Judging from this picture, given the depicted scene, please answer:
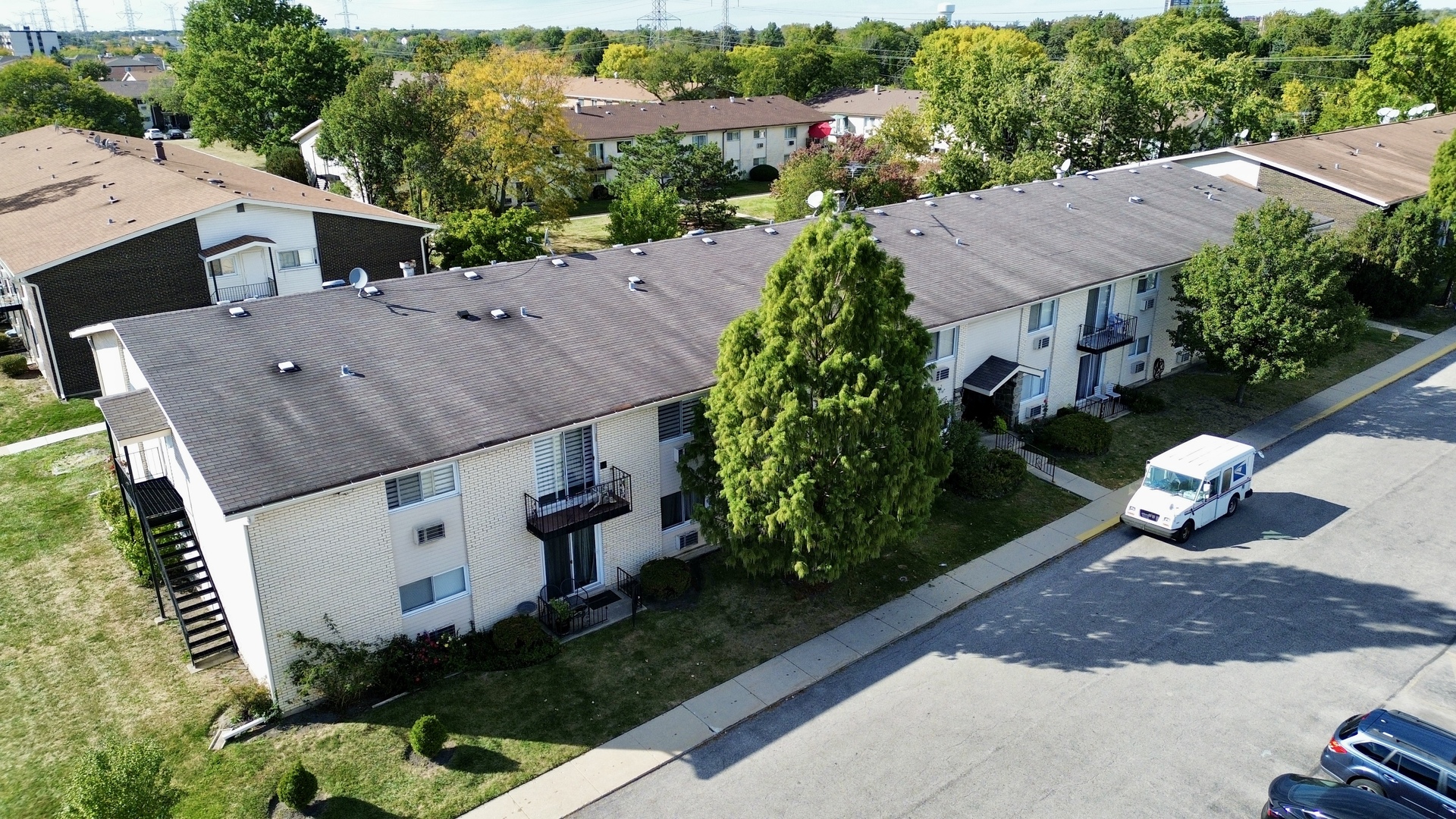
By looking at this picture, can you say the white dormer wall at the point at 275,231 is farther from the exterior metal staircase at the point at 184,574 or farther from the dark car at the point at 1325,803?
the dark car at the point at 1325,803

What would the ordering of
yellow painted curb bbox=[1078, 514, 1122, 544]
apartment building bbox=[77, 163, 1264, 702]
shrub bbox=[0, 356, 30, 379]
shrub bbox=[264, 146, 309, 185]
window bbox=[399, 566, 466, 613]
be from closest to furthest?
1. apartment building bbox=[77, 163, 1264, 702]
2. window bbox=[399, 566, 466, 613]
3. yellow painted curb bbox=[1078, 514, 1122, 544]
4. shrub bbox=[0, 356, 30, 379]
5. shrub bbox=[264, 146, 309, 185]

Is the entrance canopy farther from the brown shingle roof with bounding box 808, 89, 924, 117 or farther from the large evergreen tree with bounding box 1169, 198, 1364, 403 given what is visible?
the brown shingle roof with bounding box 808, 89, 924, 117

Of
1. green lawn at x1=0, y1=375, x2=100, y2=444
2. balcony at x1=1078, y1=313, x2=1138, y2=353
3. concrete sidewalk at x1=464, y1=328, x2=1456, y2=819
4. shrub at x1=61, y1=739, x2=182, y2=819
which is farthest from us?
balcony at x1=1078, y1=313, x2=1138, y2=353

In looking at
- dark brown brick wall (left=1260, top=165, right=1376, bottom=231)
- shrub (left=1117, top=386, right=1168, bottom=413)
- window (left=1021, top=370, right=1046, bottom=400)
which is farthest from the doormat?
dark brown brick wall (left=1260, top=165, right=1376, bottom=231)

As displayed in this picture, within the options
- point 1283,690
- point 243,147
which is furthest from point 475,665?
point 243,147

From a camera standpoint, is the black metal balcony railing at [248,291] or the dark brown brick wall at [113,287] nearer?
the dark brown brick wall at [113,287]

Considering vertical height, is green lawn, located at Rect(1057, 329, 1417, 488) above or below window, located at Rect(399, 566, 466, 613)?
below

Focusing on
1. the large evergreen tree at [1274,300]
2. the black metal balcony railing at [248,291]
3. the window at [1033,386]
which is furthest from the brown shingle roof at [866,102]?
the black metal balcony railing at [248,291]

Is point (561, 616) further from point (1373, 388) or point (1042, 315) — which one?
point (1373, 388)

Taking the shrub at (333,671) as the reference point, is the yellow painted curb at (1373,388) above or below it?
below
